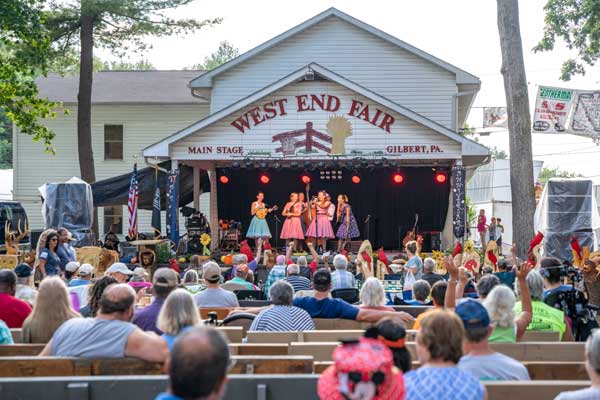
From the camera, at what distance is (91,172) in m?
28.1

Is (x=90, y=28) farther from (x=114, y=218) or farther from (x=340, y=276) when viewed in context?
(x=340, y=276)

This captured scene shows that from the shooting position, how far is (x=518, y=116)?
17344mm

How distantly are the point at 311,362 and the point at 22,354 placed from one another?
2054 millimetres

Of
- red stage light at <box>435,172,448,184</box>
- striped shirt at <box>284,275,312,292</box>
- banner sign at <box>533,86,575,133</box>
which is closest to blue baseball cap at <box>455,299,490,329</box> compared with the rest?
striped shirt at <box>284,275,312,292</box>

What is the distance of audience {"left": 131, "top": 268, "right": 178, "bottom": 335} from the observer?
6.26 metres

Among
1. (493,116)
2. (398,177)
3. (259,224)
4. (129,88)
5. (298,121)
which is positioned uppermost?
(129,88)

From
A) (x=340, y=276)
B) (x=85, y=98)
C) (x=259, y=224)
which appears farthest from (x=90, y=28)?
(x=340, y=276)

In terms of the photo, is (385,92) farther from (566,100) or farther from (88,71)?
(88,71)

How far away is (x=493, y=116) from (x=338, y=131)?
48.0ft

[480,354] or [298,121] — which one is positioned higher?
[298,121]

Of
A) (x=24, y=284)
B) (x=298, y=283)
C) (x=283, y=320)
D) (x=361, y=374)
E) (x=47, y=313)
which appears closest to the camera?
(x=361, y=374)

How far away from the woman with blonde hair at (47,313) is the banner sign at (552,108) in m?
21.0

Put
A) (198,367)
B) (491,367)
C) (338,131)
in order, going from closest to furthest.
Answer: (198,367) < (491,367) < (338,131)

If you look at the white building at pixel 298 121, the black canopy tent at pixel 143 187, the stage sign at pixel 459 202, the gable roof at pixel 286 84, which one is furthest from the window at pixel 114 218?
the stage sign at pixel 459 202
